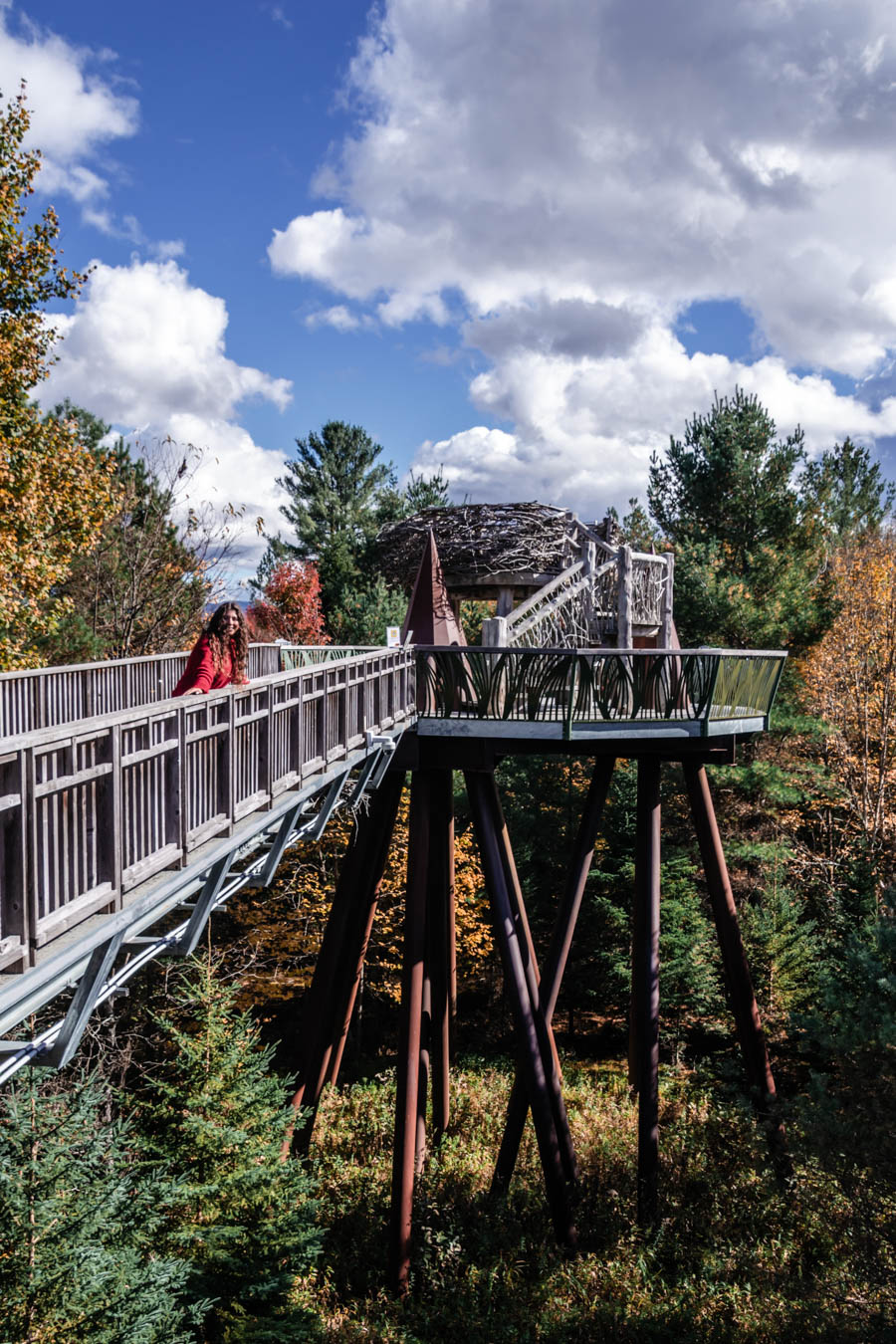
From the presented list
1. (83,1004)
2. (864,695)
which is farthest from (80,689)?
(864,695)

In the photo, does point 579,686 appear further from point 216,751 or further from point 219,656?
point 216,751

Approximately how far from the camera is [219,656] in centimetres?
662

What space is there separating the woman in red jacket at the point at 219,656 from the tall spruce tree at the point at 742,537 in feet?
59.8

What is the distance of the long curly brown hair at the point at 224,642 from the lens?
6602 millimetres

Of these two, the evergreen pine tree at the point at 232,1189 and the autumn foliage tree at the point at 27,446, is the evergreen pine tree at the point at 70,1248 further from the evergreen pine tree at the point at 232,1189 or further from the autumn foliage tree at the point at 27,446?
the autumn foliage tree at the point at 27,446

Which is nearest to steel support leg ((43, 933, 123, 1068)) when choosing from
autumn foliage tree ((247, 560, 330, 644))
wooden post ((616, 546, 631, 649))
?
wooden post ((616, 546, 631, 649))

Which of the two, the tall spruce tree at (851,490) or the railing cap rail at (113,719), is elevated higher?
the tall spruce tree at (851,490)

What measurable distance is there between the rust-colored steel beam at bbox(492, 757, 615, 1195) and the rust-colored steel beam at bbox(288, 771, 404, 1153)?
235cm

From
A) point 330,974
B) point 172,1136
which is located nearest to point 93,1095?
point 172,1136

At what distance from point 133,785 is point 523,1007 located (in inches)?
245

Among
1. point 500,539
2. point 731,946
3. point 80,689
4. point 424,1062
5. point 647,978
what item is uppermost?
point 500,539

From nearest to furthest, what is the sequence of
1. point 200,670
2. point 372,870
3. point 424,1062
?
point 200,670, point 372,870, point 424,1062

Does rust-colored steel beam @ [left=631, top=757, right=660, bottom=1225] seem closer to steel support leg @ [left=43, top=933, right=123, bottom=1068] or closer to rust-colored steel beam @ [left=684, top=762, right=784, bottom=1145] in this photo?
rust-colored steel beam @ [left=684, top=762, right=784, bottom=1145]

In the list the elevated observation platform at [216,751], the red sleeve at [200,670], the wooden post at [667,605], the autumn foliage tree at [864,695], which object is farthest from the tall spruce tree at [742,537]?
the red sleeve at [200,670]
